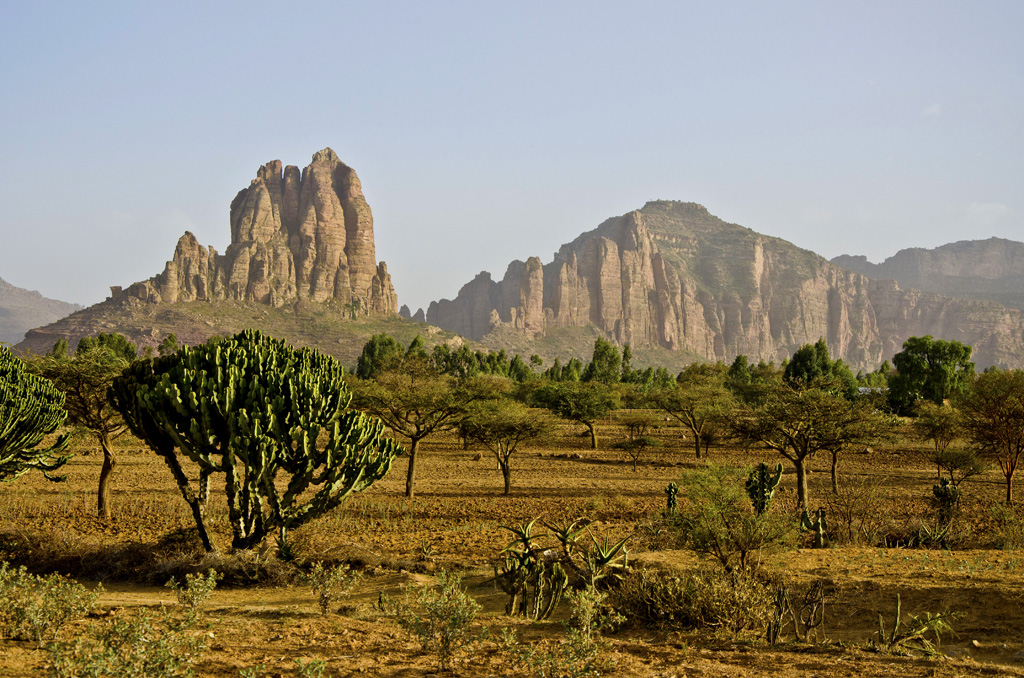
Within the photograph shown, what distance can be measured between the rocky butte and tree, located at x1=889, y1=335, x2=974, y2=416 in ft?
412

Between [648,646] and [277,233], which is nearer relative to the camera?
[648,646]

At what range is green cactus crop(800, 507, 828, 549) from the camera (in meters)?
16.7

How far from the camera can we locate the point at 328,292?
181m

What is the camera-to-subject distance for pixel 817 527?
16.9m

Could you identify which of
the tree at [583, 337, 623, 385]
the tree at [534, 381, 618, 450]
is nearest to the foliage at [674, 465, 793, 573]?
the tree at [534, 381, 618, 450]

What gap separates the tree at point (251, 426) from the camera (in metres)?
12.8

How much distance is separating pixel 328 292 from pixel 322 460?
175m

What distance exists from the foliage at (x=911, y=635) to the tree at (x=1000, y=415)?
52.1 feet

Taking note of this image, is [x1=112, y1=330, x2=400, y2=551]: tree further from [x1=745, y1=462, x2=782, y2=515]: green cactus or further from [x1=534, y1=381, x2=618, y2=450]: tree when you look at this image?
[x1=534, y1=381, x2=618, y2=450]: tree

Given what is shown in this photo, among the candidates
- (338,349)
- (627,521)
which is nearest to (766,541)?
(627,521)

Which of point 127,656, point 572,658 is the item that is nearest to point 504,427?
point 572,658

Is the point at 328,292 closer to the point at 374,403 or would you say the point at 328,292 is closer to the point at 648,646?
the point at 374,403

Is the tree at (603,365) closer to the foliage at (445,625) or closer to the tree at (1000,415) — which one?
the tree at (1000,415)

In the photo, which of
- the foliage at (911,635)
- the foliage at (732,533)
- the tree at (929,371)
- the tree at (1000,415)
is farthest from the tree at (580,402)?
the foliage at (911,635)
